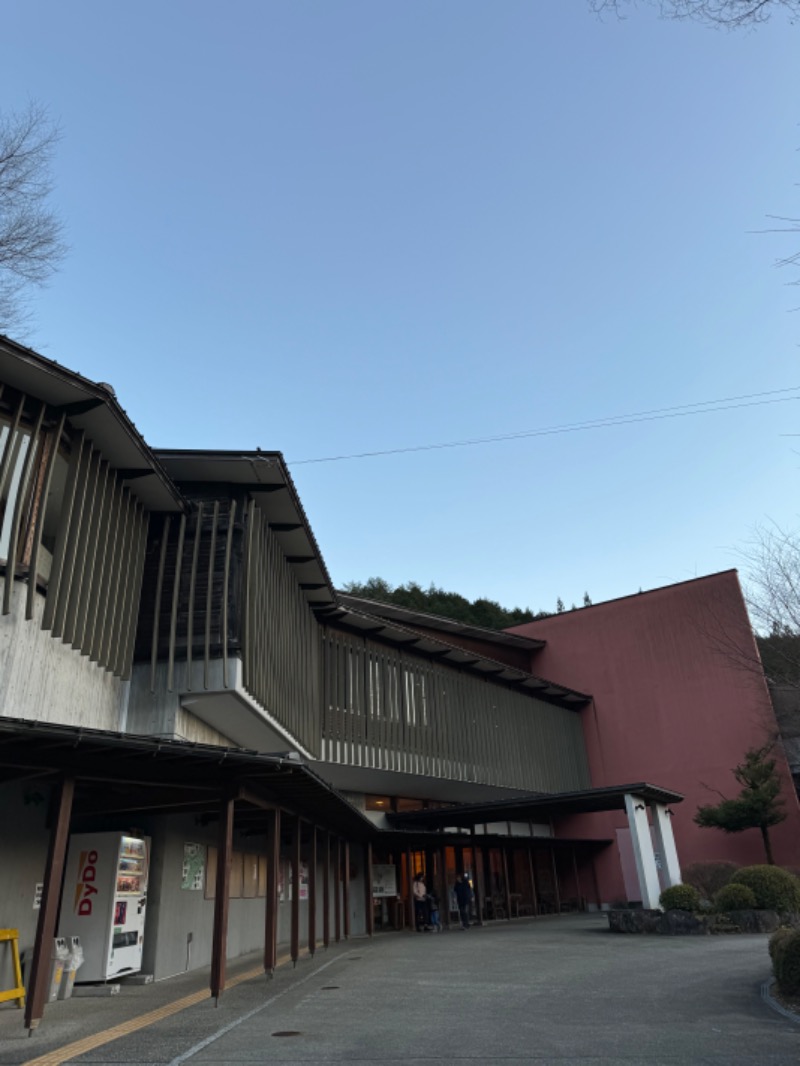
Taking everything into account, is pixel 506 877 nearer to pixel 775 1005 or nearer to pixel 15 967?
pixel 775 1005

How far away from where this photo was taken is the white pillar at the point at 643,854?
1658 centimetres

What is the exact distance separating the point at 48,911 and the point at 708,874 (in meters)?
20.3

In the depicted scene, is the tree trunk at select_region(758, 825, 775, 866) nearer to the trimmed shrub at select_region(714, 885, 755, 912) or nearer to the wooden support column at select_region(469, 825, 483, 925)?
the trimmed shrub at select_region(714, 885, 755, 912)

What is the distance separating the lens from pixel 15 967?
25.9ft

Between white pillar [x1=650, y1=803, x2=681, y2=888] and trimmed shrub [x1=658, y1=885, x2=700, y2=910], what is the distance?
1.77 m

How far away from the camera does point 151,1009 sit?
25.9 feet

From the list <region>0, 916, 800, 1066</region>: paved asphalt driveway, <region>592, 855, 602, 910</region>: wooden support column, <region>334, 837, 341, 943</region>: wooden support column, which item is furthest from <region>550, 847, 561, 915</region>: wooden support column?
<region>0, 916, 800, 1066</region>: paved asphalt driveway

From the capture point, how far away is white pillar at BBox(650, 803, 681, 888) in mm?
18188

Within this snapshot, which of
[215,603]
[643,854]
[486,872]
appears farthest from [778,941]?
[486,872]

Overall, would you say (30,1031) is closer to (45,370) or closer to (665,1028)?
(665,1028)

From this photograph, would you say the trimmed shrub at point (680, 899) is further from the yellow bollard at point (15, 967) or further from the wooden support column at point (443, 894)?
the yellow bollard at point (15, 967)

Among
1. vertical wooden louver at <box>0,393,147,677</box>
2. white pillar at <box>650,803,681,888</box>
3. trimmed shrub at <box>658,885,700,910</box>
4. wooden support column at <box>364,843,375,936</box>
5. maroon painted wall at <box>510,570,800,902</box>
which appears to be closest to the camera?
vertical wooden louver at <box>0,393,147,677</box>

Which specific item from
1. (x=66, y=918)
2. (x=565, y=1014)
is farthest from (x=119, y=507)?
(x=565, y=1014)

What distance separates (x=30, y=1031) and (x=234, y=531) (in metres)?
7.52
